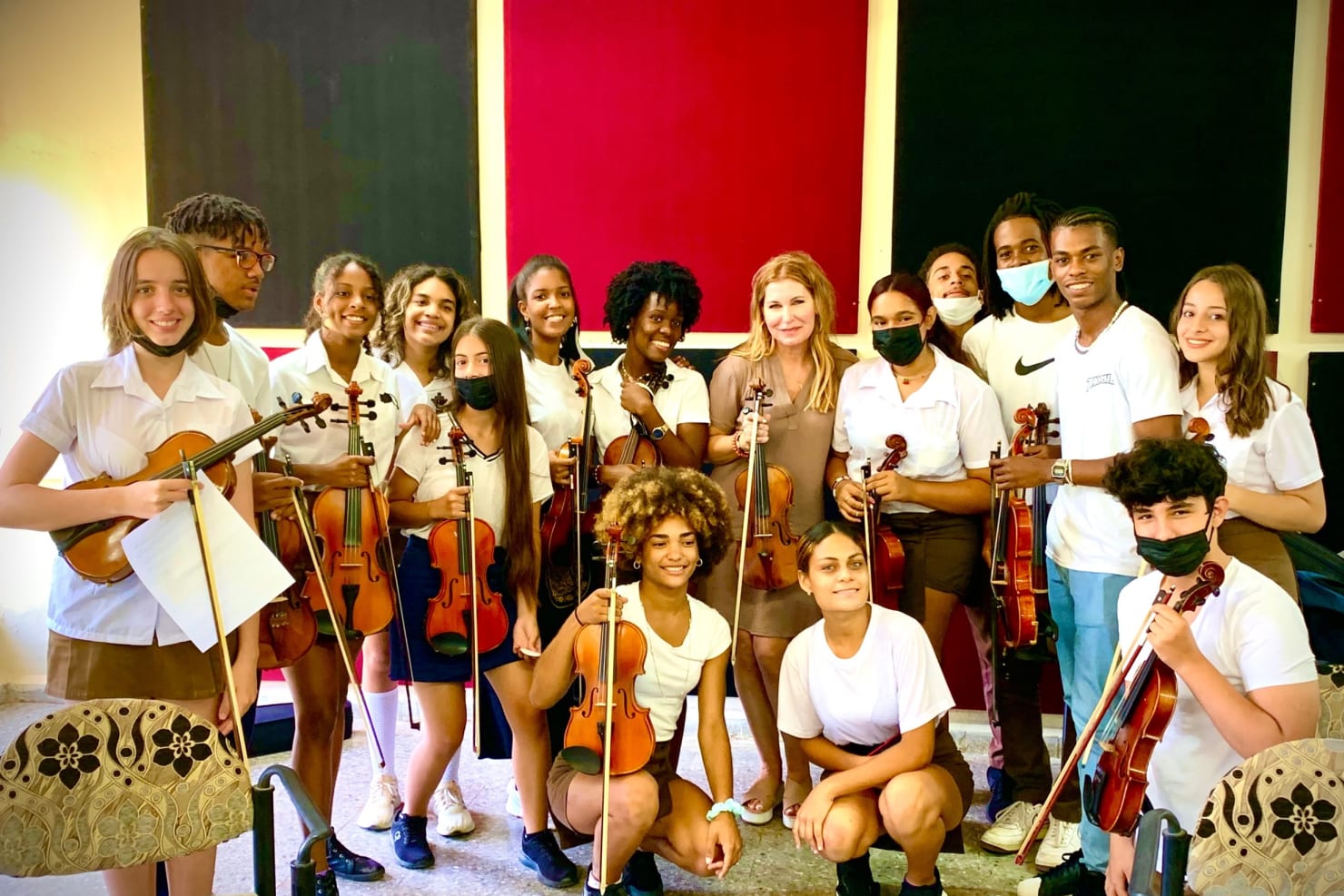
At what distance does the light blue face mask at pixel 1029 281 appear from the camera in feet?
9.76

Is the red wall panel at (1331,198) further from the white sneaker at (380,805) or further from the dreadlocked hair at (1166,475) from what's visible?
the white sneaker at (380,805)

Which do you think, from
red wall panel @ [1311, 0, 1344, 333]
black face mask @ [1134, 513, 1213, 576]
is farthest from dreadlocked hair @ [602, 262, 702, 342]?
red wall panel @ [1311, 0, 1344, 333]

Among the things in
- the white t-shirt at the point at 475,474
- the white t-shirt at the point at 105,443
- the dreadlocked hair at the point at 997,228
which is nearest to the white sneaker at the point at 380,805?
the white t-shirt at the point at 475,474

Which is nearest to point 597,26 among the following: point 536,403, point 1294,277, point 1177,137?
point 536,403

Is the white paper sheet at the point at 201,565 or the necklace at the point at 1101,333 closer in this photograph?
the white paper sheet at the point at 201,565

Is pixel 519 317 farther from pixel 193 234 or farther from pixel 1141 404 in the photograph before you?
pixel 1141 404

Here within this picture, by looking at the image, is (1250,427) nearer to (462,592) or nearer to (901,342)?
(901,342)

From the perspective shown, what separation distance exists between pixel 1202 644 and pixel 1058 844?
1.11 meters

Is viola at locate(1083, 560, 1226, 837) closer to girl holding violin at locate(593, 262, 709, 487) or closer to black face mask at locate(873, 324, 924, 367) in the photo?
black face mask at locate(873, 324, 924, 367)

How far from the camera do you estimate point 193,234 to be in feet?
8.37

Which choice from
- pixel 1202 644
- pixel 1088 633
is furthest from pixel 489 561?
pixel 1202 644

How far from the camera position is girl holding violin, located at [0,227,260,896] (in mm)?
2010

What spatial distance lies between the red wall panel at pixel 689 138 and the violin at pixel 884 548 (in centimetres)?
109

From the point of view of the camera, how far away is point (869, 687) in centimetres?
245
